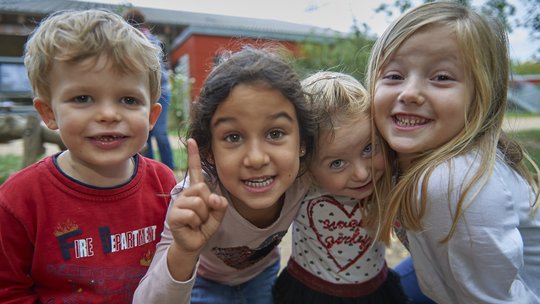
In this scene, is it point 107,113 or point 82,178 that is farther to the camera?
point 82,178

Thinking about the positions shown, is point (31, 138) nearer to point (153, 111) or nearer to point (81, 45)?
point (153, 111)

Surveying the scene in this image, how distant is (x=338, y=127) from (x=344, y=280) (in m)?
0.61

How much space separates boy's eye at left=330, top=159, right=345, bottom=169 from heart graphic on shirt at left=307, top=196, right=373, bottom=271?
0.15 m

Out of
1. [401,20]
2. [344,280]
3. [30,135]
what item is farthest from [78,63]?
[30,135]

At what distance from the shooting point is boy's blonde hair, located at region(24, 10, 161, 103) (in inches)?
49.4

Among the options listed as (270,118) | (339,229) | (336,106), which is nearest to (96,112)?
(270,118)

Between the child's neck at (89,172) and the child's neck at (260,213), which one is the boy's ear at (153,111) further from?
the child's neck at (260,213)

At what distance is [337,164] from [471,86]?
519 millimetres

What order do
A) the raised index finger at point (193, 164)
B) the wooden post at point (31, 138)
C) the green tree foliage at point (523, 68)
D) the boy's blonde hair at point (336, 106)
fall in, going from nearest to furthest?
the raised index finger at point (193, 164), the boy's blonde hair at point (336, 106), the green tree foliage at point (523, 68), the wooden post at point (31, 138)

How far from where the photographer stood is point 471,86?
131 centimetres

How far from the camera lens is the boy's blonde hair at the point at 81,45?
1256 millimetres

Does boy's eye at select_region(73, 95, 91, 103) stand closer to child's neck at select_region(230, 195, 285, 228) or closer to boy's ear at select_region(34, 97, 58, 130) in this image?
boy's ear at select_region(34, 97, 58, 130)

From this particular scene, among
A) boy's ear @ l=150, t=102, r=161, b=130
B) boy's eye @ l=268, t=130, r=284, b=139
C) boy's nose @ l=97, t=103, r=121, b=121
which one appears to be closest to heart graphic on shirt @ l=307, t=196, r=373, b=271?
boy's eye @ l=268, t=130, r=284, b=139

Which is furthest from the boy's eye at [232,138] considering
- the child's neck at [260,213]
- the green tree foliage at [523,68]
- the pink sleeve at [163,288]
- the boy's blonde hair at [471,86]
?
the green tree foliage at [523,68]
